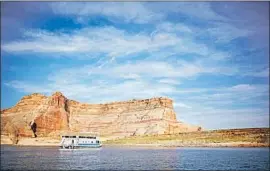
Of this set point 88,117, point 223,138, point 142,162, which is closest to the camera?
point 142,162

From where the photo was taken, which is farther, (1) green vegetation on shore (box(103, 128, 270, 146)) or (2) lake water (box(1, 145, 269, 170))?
(1) green vegetation on shore (box(103, 128, 270, 146))

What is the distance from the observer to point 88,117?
6777 inches

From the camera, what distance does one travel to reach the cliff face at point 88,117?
480 feet

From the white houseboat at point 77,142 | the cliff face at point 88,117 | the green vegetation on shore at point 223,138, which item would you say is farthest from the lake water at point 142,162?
the cliff face at point 88,117

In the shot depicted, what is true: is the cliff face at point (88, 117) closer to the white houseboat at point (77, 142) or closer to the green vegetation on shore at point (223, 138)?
the green vegetation on shore at point (223, 138)

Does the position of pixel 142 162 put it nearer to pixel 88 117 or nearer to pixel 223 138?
pixel 223 138

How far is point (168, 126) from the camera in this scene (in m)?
149

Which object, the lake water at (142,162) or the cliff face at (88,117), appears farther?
the cliff face at (88,117)

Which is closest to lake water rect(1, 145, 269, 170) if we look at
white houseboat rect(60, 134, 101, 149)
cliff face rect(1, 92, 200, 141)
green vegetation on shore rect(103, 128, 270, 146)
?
white houseboat rect(60, 134, 101, 149)

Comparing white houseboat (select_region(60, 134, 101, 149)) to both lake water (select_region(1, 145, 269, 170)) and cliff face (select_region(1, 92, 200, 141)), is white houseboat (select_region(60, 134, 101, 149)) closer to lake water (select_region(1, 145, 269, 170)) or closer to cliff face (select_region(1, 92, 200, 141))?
lake water (select_region(1, 145, 269, 170))

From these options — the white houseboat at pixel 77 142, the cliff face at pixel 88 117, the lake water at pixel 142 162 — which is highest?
the cliff face at pixel 88 117

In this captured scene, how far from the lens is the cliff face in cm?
14638

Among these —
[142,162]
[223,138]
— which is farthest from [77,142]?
[142,162]

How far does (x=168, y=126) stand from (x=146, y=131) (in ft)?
34.4
